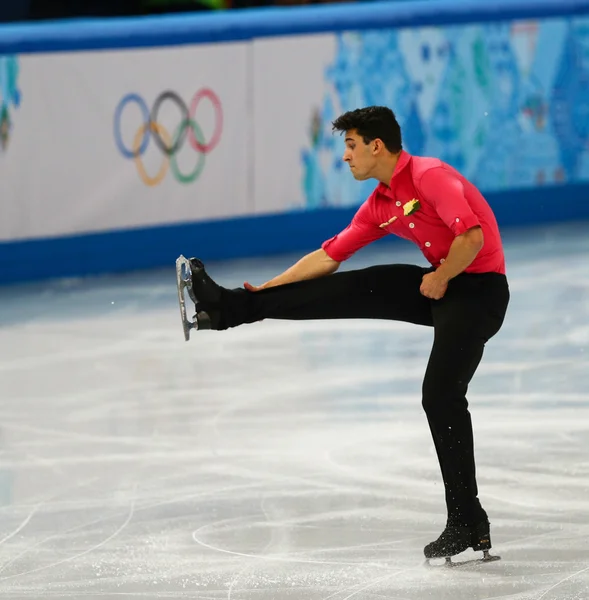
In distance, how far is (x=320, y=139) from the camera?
10.6 meters

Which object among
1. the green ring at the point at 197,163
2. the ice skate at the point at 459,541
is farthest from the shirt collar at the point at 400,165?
the green ring at the point at 197,163

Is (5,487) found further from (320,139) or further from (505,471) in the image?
(320,139)

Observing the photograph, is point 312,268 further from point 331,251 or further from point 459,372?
point 459,372

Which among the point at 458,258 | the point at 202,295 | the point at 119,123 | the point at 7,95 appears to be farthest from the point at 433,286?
the point at 119,123

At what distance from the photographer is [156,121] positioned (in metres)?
9.86

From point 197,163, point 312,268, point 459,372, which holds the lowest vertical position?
point 459,372

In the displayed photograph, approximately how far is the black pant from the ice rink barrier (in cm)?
476

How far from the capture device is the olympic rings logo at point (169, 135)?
978cm

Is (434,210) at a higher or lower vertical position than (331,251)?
higher

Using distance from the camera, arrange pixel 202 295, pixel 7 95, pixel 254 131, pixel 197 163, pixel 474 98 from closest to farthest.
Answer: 1. pixel 202 295
2. pixel 7 95
3. pixel 197 163
4. pixel 254 131
5. pixel 474 98

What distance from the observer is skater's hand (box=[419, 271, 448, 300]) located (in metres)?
4.75

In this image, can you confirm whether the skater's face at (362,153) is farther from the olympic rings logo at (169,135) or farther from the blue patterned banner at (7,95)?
the olympic rings logo at (169,135)

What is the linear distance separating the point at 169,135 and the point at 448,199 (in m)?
5.44

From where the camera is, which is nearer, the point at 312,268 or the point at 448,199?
the point at 448,199
